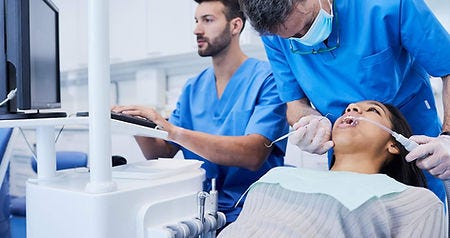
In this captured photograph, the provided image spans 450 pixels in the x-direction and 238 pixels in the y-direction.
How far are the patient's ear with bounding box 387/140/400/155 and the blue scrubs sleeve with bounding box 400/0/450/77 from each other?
0.76 ft

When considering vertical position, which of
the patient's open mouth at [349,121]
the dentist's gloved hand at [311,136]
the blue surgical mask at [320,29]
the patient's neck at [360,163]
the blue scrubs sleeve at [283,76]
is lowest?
the patient's neck at [360,163]

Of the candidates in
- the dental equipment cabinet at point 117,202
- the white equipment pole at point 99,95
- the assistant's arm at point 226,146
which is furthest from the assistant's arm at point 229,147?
the white equipment pole at point 99,95

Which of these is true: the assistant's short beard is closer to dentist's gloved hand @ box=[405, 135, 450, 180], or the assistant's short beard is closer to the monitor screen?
the monitor screen

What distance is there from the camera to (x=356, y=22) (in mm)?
1214

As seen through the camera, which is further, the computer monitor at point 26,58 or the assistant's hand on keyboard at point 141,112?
the assistant's hand on keyboard at point 141,112

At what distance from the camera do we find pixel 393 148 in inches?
47.2

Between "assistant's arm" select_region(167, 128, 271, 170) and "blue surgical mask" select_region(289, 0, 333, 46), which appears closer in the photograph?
"blue surgical mask" select_region(289, 0, 333, 46)

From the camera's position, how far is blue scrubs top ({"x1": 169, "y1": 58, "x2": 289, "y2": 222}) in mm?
1465

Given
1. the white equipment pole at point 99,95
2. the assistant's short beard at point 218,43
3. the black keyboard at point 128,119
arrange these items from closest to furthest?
the white equipment pole at point 99,95 < the black keyboard at point 128,119 < the assistant's short beard at point 218,43

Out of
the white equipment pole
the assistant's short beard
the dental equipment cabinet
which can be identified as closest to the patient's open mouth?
the dental equipment cabinet

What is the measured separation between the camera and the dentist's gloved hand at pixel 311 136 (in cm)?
117

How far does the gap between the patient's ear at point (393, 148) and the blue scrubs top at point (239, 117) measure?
1.32 feet

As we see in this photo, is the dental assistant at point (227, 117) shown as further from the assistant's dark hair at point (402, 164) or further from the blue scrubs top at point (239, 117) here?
the assistant's dark hair at point (402, 164)

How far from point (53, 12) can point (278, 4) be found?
674mm
